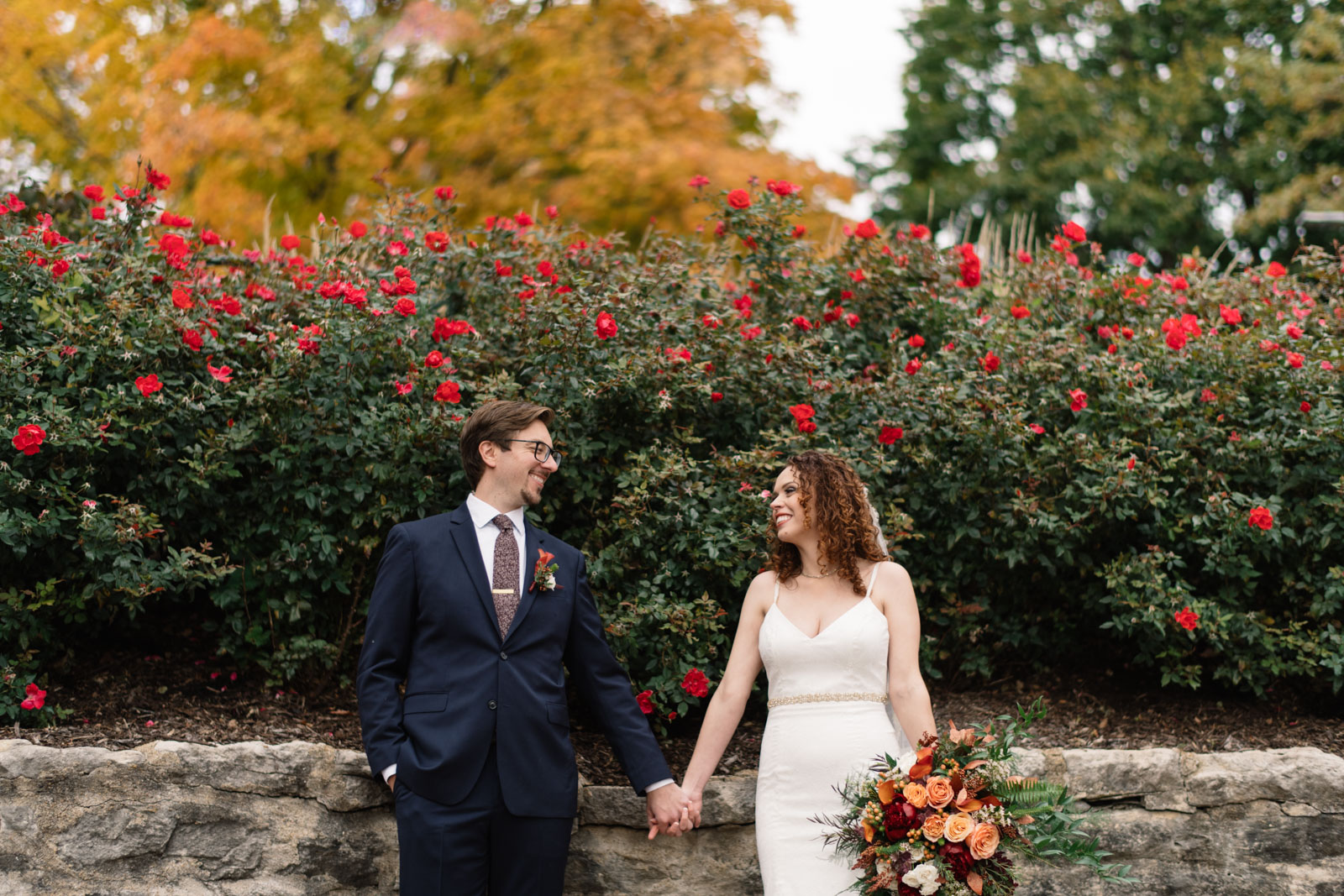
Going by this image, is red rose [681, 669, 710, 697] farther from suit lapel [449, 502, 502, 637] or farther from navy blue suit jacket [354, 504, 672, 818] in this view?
suit lapel [449, 502, 502, 637]

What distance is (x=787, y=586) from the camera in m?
3.60

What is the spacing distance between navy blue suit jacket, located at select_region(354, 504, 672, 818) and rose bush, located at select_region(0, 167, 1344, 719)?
665 mm

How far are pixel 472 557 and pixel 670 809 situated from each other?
3.40ft

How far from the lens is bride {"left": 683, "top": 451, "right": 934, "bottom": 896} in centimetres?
329

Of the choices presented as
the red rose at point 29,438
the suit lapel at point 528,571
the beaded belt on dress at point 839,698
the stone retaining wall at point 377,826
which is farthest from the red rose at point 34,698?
the beaded belt on dress at point 839,698

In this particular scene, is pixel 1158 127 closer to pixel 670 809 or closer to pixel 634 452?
pixel 634 452

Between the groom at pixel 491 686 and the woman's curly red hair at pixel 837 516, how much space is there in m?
0.76

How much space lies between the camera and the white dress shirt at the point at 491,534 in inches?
136

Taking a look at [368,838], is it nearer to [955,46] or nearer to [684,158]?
[684,158]

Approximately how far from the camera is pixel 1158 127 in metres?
19.0

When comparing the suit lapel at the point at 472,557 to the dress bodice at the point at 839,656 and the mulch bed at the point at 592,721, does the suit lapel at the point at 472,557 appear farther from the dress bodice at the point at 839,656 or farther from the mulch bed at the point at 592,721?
the mulch bed at the point at 592,721

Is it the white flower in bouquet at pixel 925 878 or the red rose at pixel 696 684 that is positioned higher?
the red rose at pixel 696 684

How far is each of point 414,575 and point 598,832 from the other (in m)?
1.34

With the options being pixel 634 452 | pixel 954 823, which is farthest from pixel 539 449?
pixel 954 823
